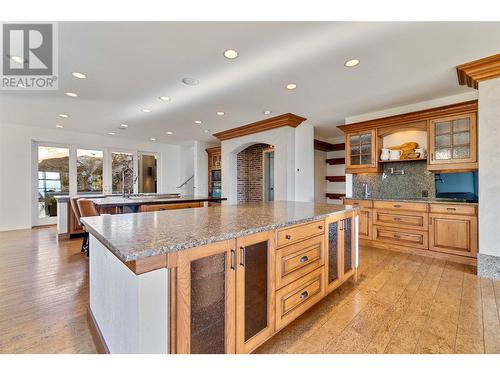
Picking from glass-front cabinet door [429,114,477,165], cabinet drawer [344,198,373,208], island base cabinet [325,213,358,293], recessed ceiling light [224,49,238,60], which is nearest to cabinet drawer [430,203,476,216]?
glass-front cabinet door [429,114,477,165]

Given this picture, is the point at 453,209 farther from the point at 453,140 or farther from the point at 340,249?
the point at 340,249

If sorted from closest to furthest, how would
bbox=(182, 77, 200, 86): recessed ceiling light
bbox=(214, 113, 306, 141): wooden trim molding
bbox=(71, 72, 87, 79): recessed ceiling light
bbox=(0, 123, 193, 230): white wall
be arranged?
bbox=(71, 72, 87, 79): recessed ceiling light
bbox=(182, 77, 200, 86): recessed ceiling light
bbox=(214, 113, 306, 141): wooden trim molding
bbox=(0, 123, 193, 230): white wall

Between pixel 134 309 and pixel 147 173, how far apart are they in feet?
24.4

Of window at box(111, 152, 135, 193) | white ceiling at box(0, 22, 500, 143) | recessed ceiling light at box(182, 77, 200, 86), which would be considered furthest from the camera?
window at box(111, 152, 135, 193)

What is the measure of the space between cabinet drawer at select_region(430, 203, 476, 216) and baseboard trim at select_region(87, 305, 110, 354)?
4.05 metres

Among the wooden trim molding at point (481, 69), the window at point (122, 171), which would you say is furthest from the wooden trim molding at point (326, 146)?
the window at point (122, 171)

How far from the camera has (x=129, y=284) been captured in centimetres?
101

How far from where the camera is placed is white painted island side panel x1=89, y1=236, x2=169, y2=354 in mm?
Result: 926

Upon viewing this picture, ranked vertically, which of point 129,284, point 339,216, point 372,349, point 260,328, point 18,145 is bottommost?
point 372,349

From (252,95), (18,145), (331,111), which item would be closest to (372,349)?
(252,95)

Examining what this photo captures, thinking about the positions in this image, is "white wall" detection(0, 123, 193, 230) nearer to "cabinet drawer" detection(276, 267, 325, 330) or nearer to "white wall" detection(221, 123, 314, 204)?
"white wall" detection(221, 123, 314, 204)

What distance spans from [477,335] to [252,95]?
3.41 m

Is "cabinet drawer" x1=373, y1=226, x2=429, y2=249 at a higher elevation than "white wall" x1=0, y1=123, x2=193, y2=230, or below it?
below
